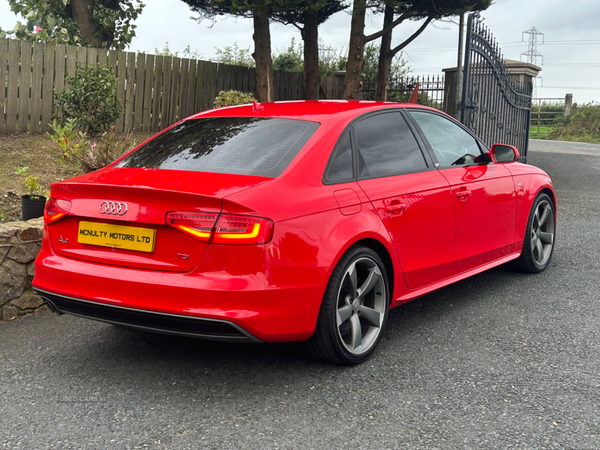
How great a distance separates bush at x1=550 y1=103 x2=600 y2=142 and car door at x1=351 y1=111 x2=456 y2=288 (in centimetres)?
2894

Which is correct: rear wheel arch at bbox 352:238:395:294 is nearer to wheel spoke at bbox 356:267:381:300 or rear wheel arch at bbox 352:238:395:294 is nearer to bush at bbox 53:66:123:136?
wheel spoke at bbox 356:267:381:300

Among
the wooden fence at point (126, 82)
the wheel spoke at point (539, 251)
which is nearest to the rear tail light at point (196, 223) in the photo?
the wheel spoke at point (539, 251)

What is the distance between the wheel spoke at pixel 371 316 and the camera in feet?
13.3

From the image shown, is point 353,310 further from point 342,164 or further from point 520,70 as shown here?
point 520,70

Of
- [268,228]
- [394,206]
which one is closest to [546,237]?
[394,206]

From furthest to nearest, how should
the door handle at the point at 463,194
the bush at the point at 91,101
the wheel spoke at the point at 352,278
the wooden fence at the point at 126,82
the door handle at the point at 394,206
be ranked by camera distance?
the wooden fence at the point at 126,82 < the bush at the point at 91,101 < the door handle at the point at 463,194 < the door handle at the point at 394,206 < the wheel spoke at the point at 352,278

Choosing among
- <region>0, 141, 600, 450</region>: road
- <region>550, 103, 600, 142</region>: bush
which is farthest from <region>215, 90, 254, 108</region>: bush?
<region>550, 103, 600, 142</region>: bush

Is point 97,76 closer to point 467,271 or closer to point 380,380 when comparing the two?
point 467,271

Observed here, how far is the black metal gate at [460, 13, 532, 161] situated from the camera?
39.4ft

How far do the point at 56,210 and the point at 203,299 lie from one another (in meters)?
1.10

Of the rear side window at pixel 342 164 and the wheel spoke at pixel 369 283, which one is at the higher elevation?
the rear side window at pixel 342 164

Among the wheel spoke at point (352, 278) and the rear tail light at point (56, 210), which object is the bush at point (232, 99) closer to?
the rear tail light at point (56, 210)

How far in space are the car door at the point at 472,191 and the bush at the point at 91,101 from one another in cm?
643

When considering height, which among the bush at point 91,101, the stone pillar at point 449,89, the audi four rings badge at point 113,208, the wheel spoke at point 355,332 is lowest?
the wheel spoke at point 355,332
